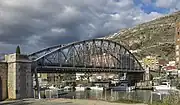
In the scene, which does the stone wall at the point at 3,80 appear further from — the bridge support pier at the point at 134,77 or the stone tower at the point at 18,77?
the bridge support pier at the point at 134,77

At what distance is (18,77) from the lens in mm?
55438

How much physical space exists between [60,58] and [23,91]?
4945 centimetres

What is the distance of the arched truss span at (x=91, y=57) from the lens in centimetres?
9975

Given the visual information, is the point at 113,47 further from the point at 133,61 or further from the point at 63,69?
the point at 63,69

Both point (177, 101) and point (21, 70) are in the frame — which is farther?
point (21, 70)

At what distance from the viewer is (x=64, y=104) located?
43812mm

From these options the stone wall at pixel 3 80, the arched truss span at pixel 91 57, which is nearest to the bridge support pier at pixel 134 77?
the arched truss span at pixel 91 57

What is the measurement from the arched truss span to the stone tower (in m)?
16.5

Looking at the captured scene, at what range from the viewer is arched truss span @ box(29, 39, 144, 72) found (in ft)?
327

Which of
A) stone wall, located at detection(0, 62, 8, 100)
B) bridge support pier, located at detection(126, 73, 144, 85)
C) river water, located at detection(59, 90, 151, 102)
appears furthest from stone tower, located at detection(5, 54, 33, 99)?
bridge support pier, located at detection(126, 73, 144, 85)

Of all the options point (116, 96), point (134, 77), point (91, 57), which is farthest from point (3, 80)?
point (134, 77)

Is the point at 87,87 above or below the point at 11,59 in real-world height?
below

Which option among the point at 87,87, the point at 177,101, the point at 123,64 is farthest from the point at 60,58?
the point at 177,101

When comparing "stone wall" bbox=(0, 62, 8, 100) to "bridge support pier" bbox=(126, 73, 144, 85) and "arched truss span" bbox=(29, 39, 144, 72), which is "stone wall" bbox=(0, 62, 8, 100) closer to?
"arched truss span" bbox=(29, 39, 144, 72)
